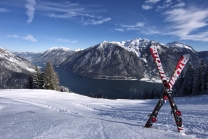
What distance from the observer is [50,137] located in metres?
7.23

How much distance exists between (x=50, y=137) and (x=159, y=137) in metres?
5.00

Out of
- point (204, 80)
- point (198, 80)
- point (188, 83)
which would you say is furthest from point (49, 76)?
point (204, 80)

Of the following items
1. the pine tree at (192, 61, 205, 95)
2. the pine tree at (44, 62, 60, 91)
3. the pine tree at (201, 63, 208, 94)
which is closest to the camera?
the pine tree at (201, 63, 208, 94)

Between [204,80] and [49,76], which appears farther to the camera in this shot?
[49,76]

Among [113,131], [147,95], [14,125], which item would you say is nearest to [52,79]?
[14,125]

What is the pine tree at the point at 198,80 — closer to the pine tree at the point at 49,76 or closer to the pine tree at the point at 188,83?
the pine tree at the point at 188,83

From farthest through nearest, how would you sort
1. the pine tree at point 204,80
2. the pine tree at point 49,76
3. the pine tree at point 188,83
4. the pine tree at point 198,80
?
the pine tree at point 188,83 < the pine tree at point 49,76 < the pine tree at point 198,80 < the pine tree at point 204,80

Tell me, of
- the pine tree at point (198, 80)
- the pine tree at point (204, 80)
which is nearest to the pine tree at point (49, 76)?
the pine tree at point (198, 80)

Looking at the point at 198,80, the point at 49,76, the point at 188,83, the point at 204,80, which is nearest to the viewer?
the point at 204,80

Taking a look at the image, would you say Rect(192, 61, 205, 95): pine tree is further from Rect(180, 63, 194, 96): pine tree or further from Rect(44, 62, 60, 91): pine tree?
Rect(44, 62, 60, 91): pine tree

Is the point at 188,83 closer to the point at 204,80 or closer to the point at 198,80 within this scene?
the point at 198,80

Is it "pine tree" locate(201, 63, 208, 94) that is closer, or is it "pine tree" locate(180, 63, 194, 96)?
"pine tree" locate(201, 63, 208, 94)

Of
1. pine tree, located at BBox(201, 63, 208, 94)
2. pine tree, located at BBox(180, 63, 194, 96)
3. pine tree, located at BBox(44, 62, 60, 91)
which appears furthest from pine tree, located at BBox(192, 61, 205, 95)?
pine tree, located at BBox(44, 62, 60, 91)

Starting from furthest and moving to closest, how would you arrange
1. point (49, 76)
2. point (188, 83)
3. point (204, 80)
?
point (188, 83), point (49, 76), point (204, 80)
